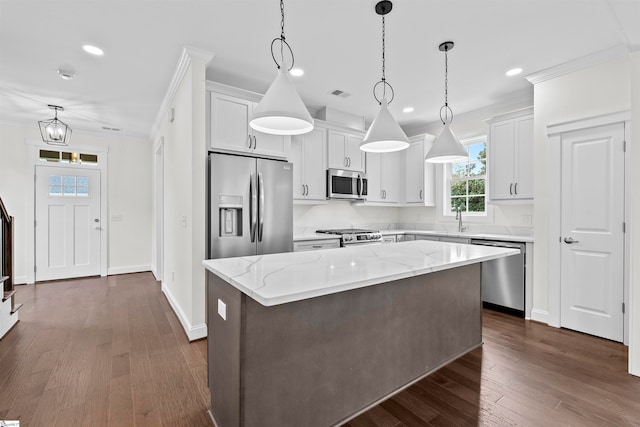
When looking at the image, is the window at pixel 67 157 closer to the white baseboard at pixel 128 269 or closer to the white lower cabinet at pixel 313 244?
the white baseboard at pixel 128 269

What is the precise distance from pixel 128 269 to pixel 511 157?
679 centimetres

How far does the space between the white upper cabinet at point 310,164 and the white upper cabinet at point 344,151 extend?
0.12 m

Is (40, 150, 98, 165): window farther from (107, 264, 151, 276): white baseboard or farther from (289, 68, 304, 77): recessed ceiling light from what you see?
(289, 68, 304, 77): recessed ceiling light

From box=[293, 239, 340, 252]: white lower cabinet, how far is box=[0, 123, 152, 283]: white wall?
395 centimetres

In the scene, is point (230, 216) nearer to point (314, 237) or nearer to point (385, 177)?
point (314, 237)

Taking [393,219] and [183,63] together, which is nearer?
[183,63]

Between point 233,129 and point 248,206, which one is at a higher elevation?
point 233,129

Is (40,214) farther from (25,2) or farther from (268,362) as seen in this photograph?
(268,362)

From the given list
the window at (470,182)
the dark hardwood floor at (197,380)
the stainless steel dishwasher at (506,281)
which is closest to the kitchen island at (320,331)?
the dark hardwood floor at (197,380)

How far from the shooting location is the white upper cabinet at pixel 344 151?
436 centimetres

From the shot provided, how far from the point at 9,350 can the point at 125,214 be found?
3.60 m

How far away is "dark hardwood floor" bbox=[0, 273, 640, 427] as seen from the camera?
1.77 metres

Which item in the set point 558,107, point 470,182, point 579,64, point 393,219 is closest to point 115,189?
point 393,219

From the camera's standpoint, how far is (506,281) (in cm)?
357
